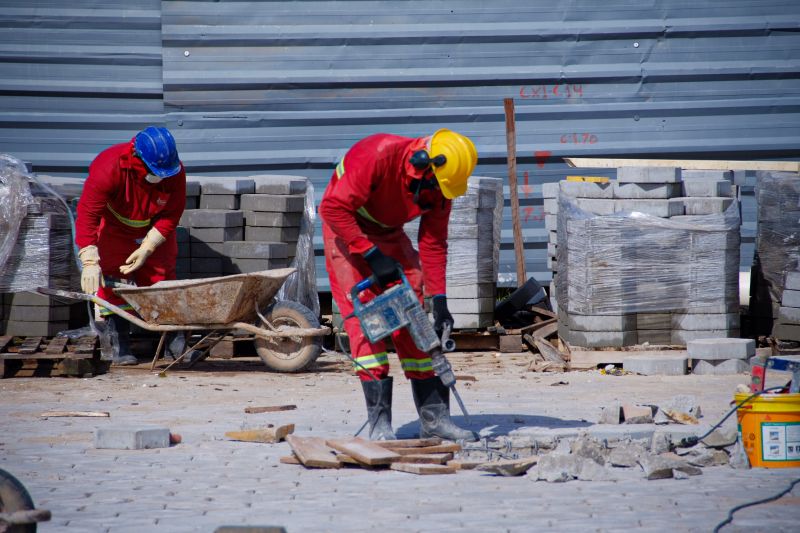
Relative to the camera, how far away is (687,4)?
11.4 metres

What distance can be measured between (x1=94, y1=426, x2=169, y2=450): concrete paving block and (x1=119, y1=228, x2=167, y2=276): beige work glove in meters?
3.08

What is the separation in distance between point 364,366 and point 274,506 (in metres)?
1.41

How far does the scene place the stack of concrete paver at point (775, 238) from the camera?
31.5ft

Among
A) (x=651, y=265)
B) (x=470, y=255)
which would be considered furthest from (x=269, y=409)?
(x=651, y=265)

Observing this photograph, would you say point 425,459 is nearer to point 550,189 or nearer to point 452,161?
point 452,161

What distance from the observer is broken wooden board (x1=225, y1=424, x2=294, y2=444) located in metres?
5.79

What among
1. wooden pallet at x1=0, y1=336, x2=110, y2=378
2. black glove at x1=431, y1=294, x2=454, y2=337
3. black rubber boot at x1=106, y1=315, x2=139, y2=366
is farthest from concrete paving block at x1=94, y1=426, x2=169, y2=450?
black rubber boot at x1=106, y1=315, x2=139, y2=366

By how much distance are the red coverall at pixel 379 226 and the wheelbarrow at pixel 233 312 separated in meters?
2.42

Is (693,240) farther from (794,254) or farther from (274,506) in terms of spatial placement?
(274,506)

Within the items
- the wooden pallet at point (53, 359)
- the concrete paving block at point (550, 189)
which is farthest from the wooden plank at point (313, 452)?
the concrete paving block at point (550, 189)

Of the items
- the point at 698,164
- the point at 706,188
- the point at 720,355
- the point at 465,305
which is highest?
the point at 698,164

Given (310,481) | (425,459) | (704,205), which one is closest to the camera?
(310,481)

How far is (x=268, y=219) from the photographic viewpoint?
31.0 feet

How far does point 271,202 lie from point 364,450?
460 centimetres
